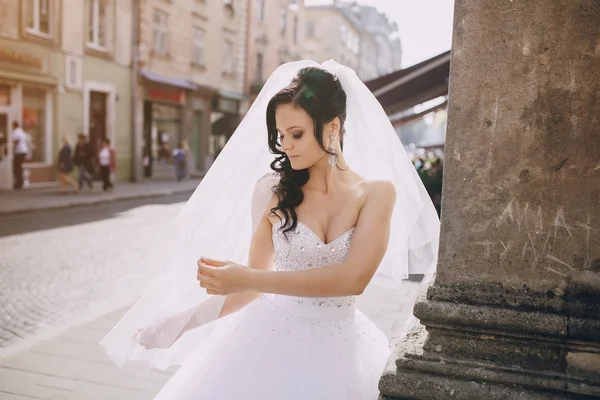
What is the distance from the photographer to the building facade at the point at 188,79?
22.5 metres

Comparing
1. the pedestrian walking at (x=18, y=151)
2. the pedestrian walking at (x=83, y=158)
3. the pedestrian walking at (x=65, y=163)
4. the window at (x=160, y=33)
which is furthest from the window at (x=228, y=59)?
the pedestrian walking at (x=18, y=151)

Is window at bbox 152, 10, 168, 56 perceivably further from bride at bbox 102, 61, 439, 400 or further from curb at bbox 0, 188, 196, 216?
bride at bbox 102, 61, 439, 400

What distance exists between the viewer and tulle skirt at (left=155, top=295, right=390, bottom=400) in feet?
Answer: 6.40

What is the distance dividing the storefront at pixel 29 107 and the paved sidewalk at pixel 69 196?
67 cm

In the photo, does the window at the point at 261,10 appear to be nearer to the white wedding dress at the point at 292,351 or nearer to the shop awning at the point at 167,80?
the shop awning at the point at 167,80

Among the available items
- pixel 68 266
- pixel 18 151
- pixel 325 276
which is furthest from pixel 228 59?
pixel 325 276

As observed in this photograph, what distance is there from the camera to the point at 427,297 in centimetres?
180

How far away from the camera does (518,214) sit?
171 cm

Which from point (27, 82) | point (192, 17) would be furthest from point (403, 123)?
point (192, 17)

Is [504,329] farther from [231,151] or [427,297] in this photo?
[231,151]

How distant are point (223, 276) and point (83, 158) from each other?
16.3 meters

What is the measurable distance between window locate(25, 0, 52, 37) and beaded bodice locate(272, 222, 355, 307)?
1734 cm

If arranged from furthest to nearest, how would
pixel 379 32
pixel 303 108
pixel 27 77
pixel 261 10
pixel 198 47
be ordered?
pixel 379 32 < pixel 261 10 < pixel 198 47 < pixel 27 77 < pixel 303 108

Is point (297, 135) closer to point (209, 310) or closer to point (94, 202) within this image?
point (209, 310)
